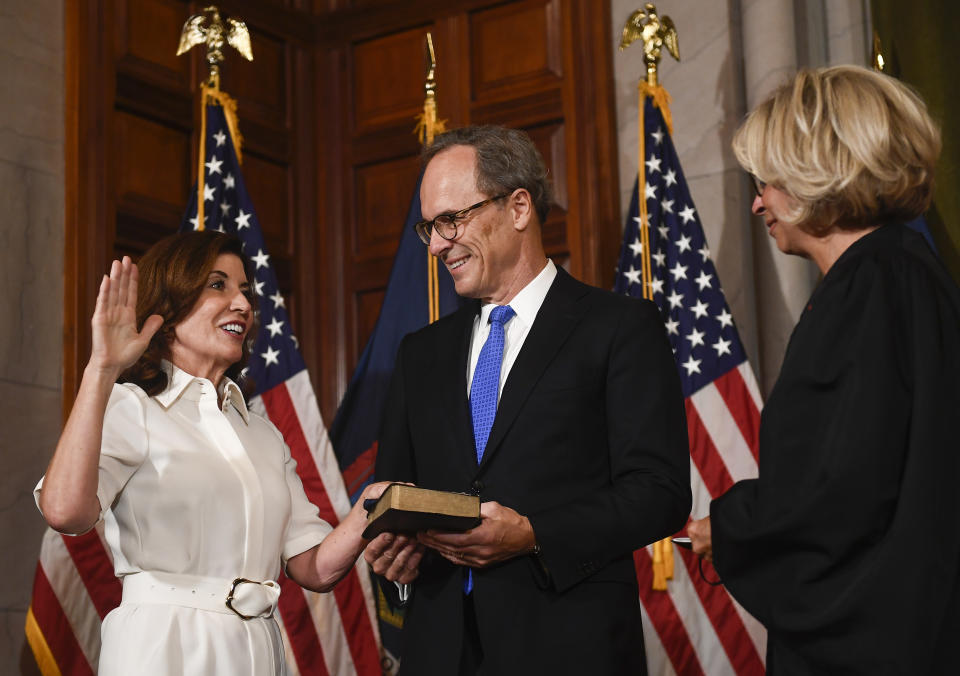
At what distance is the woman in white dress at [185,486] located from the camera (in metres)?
2.31

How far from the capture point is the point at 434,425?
2533mm

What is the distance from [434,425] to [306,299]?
2.98 meters

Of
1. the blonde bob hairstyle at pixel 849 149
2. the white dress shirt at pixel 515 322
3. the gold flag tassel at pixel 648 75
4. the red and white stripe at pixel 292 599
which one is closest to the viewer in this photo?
the blonde bob hairstyle at pixel 849 149

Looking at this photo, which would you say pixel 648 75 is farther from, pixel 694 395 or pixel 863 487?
pixel 863 487

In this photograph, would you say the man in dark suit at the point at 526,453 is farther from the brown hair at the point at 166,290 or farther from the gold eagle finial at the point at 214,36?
the gold eagle finial at the point at 214,36

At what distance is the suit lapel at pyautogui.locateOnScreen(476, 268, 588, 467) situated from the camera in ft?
7.85

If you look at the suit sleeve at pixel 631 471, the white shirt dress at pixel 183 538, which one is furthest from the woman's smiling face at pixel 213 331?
the suit sleeve at pixel 631 471

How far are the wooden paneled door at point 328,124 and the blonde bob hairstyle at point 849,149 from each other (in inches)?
107

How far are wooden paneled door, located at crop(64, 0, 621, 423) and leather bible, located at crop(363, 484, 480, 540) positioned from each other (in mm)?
2515

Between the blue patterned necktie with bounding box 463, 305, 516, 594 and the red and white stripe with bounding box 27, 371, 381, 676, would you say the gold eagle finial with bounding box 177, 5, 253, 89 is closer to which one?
the red and white stripe with bounding box 27, 371, 381, 676

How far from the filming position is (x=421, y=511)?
2012mm

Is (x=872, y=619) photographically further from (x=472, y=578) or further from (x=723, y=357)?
(x=723, y=357)

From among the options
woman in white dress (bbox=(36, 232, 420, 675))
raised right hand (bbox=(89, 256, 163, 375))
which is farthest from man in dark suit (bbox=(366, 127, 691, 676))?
raised right hand (bbox=(89, 256, 163, 375))

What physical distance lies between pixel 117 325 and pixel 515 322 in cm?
88
